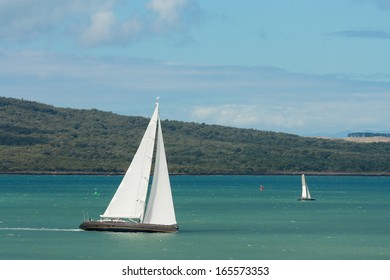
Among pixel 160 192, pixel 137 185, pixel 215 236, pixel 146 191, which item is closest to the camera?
pixel 160 192

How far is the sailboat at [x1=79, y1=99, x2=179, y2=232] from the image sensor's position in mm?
73250

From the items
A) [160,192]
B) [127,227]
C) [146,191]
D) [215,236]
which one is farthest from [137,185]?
[215,236]

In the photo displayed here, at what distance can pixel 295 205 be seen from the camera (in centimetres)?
14100

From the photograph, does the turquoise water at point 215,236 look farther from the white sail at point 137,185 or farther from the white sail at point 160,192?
the white sail at point 137,185

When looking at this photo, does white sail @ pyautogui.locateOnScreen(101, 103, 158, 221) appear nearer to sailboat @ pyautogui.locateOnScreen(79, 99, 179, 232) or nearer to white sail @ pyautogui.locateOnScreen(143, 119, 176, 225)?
sailboat @ pyautogui.locateOnScreen(79, 99, 179, 232)

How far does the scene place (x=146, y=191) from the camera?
74.0 m

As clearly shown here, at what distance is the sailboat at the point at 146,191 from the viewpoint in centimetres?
7325

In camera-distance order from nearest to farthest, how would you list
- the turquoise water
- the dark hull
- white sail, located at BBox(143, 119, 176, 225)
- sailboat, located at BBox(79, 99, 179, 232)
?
the turquoise water
sailboat, located at BBox(79, 99, 179, 232)
white sail, located at BBox(143, 119, 176, 225)
the dark hull

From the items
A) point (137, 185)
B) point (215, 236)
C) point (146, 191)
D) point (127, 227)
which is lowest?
point (215, 236)

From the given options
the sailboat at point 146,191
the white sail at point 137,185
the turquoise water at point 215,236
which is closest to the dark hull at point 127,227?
the sailboat at point 146,191

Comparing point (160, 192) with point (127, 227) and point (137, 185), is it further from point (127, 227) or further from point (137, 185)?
point (127, 227)

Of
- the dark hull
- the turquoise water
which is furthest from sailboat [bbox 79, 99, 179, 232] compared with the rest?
the turquoise water

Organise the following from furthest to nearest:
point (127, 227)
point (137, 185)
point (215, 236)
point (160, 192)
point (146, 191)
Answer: point (215, 236)
point (127, 227)
point (146, 191)
point (137, 185)
point (160, 192)
